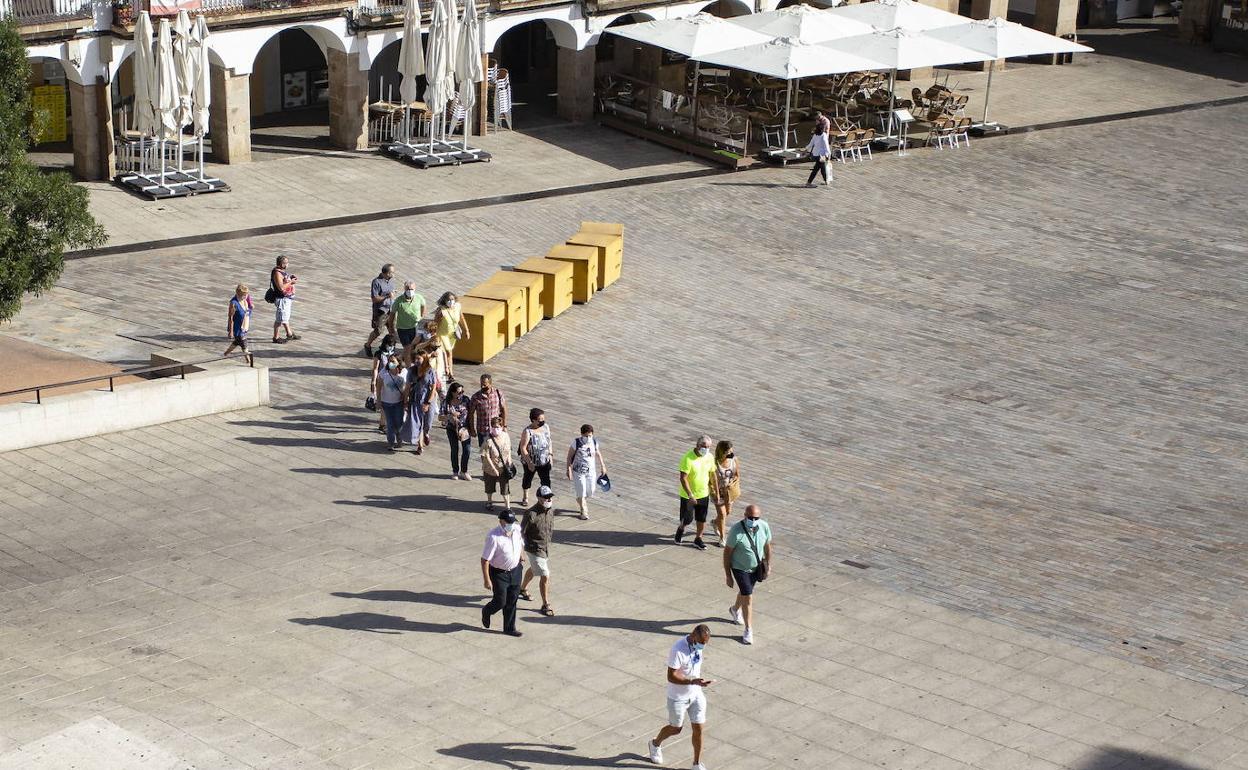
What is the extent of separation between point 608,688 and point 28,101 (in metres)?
11.0

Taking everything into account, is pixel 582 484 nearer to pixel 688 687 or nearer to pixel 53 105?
pixel 688 687

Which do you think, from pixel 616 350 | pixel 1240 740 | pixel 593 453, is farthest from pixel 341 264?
pixel 1240 740

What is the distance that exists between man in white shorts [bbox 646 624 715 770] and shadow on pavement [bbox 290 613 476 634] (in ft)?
9.89

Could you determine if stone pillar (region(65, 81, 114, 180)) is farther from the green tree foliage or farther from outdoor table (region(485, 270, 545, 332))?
the green tree foliage

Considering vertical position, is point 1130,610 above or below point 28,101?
below

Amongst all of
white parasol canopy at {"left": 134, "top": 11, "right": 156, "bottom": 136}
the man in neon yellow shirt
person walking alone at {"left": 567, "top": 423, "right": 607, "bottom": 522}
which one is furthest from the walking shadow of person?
white parasol canopy at {"left": 134, "top": 11, "right": 156, "bottom": 136}

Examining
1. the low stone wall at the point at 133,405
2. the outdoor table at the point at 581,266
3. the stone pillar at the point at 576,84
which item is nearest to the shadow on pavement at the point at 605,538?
the low stone wall at the point at 133,405

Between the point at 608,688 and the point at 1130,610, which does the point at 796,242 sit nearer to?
the point at 1130,610

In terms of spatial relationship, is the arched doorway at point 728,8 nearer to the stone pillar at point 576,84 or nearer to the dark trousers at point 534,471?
the stone pillar at point 576,84

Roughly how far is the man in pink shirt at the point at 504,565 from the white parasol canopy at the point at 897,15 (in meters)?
24.1

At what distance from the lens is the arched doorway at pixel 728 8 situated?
135ft

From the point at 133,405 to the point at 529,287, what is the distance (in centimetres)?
643

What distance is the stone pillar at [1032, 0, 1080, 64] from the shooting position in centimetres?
4656

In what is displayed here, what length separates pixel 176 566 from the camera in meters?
17.7
